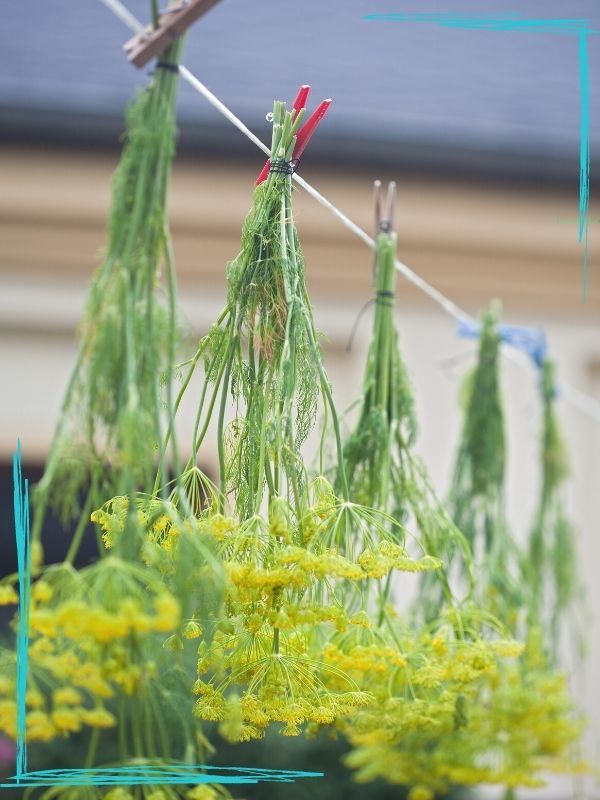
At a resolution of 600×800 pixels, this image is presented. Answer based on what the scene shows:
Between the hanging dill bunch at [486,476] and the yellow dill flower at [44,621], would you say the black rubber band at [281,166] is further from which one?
the hanging dill bunch at [486,476]

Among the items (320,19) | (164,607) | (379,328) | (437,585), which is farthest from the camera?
(320,19)

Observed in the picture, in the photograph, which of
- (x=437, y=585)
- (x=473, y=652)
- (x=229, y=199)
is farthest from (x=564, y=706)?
(x=229, y=199)

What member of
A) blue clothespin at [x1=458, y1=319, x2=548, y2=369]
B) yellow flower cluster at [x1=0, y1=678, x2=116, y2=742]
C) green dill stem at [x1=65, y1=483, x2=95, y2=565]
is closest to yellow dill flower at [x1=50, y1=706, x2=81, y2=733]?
yellow flower cluster at [x1=0, y1=678, x2=116, y2=742]

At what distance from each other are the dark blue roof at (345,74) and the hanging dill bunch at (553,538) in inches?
48.2

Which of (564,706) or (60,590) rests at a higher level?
(60,590)

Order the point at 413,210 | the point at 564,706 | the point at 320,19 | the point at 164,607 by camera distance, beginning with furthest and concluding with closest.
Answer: the point at 320,19
the point at 413,210
the point at 564,706
the point at 164,607

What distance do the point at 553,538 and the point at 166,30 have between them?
1478 mm

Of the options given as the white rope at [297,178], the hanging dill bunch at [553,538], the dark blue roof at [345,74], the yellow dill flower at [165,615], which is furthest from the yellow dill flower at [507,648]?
the dark blue roof at [345,74]

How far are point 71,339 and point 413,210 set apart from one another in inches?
38.4

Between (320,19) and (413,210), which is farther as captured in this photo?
(320,19)

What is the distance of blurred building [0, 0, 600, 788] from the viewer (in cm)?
307

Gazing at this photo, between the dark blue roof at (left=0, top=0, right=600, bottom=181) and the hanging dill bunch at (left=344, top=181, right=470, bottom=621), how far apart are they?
166 centimetres

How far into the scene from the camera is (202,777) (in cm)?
88

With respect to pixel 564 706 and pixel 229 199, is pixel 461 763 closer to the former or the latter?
pixel 564 706
